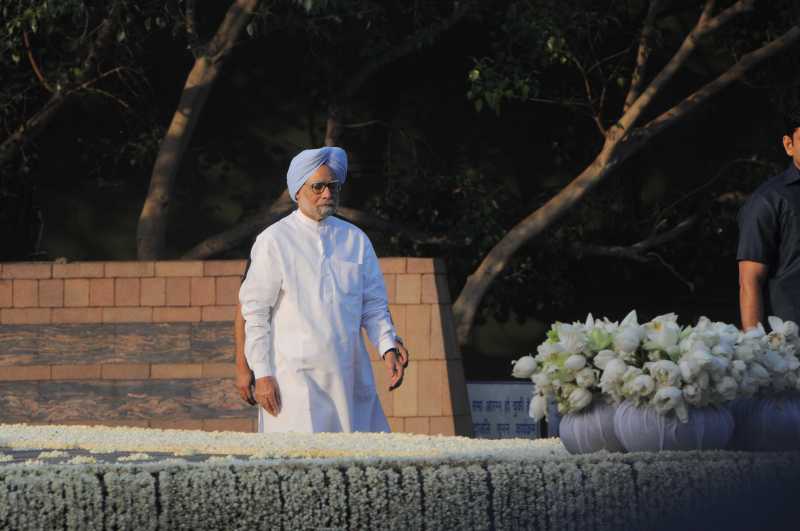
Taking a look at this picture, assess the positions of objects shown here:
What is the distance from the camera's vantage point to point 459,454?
3.25 metres

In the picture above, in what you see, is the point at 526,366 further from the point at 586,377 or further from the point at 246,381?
the point at 246,381

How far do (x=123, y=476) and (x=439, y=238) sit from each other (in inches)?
288

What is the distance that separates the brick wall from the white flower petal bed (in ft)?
17.8

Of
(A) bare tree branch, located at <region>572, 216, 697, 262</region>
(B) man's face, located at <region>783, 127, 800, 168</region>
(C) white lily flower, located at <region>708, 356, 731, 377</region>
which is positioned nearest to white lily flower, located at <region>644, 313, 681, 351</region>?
(C) white lily flower, located at <region>708, 356, 731, 377</region>

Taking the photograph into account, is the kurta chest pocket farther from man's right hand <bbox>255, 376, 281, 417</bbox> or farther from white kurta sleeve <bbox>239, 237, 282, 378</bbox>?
man's right hand <bbox>255, 376, 281, 417</bbox>

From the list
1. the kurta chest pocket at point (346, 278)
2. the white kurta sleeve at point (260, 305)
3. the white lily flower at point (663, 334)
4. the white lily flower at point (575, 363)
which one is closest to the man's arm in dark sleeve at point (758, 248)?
the kurta chest pocket at point (346, 278)

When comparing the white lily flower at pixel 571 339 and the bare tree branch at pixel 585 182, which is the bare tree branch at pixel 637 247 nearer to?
the bare tree branch at pixel 585 182

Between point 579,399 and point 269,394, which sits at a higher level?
point 269,394

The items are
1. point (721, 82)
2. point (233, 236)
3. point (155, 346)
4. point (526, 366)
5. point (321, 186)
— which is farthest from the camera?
point (233, 236)

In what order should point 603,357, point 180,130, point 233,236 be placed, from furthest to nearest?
point 233,236 < point 180,130 < point 603,357

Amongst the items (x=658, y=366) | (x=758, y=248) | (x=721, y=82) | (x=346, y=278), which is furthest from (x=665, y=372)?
(x=721, y=82)

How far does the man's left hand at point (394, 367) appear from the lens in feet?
18.3

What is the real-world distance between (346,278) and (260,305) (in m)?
0.30

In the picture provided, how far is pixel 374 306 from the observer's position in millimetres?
5762
